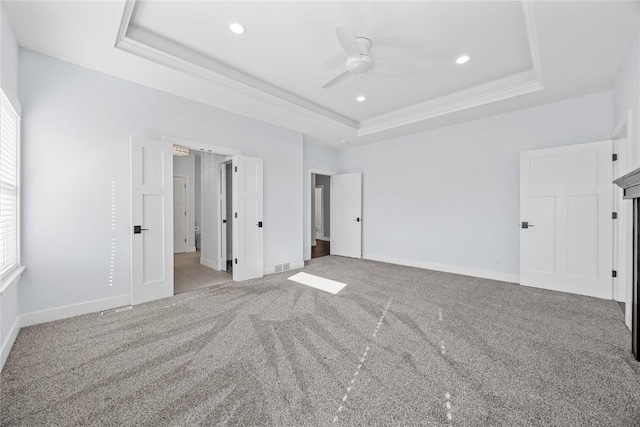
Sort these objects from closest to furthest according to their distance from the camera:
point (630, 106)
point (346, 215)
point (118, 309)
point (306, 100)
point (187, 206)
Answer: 1. point (630, 106)
2. point (118, 309)
3. point (306, 100)
4. point (346, 215)
5. point (187, 206)

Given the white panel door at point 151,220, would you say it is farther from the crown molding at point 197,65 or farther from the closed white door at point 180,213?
the closed white door at point 180,213

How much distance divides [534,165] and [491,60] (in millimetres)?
1763

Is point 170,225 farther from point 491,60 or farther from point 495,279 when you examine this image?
point 495,279

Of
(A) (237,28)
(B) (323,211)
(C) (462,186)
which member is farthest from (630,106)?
(B) (323,211)

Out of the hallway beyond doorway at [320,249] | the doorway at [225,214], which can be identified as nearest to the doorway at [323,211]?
the hallway beyond doorway at [320,249]

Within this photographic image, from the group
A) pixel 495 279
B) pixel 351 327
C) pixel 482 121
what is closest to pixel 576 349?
pixel 351 327

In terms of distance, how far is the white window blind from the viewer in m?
2.16

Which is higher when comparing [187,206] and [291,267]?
[187,206]

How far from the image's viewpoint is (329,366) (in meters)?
1.94

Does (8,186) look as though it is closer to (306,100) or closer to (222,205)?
(222,205)

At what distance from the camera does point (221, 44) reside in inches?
113

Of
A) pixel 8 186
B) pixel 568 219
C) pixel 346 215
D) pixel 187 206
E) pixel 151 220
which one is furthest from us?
pixel 187 206

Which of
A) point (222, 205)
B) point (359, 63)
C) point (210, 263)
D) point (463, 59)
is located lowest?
point (210, 263)

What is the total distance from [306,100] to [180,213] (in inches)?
198
